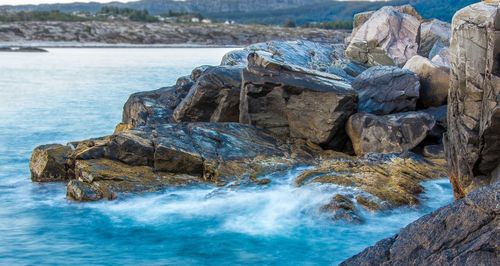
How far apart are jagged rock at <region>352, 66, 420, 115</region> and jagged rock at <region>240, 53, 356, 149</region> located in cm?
74

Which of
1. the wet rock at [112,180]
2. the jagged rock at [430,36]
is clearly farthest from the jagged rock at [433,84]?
the jagged rock at [430,36]

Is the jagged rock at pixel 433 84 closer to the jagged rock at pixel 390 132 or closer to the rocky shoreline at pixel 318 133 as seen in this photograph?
the rocky shoreline at pixel 318 133

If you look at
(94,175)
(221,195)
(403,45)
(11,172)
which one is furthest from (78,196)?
(403,45)

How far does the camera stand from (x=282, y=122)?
15.5 m

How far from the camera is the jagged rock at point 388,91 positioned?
52.3 feet

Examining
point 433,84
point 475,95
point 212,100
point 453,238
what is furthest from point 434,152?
point 453,238

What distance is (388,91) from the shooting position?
16312 mm

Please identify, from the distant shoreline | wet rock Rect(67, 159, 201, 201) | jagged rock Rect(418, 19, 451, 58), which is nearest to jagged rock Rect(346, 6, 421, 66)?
jagged rock Rect(418, 19, 451, 58)

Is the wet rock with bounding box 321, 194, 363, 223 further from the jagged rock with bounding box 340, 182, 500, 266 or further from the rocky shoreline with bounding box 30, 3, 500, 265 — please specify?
the jagged rock with bounding box 340, 182, 500, 266

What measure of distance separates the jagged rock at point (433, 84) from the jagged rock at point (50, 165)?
27.4 feet

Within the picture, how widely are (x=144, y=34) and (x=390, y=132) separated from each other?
8865 cm

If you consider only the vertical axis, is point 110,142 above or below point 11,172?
above

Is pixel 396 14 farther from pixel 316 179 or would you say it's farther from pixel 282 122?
pixel 316 179

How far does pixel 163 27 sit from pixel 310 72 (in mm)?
93496
